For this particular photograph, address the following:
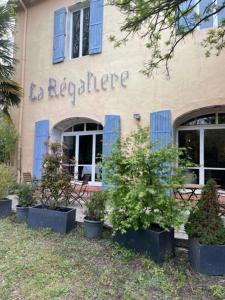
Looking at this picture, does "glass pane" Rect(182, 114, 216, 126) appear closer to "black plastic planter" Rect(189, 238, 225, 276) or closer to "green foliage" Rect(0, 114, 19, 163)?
"black plastic planter" Rect(189, 238, 225, 276)

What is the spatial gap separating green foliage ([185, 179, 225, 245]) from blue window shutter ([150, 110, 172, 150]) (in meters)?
4.69

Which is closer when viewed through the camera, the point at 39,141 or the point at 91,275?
the point at 91,275

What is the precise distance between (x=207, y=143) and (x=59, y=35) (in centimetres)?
686

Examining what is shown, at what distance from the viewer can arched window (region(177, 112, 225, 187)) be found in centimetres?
901

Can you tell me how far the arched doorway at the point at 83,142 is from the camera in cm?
1113

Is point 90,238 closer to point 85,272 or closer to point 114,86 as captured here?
point 85,272

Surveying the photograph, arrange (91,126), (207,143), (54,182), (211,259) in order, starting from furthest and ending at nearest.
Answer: (91,126) < (207,143) < (54,182) < (211,259)

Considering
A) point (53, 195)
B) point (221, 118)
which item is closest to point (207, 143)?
point (221, 118)

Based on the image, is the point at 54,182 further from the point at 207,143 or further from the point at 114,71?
the point at 114,71

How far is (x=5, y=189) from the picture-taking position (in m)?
7.35

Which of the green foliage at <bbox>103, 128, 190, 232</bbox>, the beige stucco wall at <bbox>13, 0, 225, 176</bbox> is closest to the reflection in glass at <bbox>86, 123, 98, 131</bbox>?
the beige stucco wall at <bbox>13, 0, 225, 176</bbox>

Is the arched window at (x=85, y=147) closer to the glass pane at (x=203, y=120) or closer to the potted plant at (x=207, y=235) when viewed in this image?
the glass pane at (x=203, y=120)

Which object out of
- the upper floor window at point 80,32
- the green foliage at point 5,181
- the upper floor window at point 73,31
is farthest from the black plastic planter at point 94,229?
the upper floor window at point 80,32

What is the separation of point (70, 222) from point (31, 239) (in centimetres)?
77
